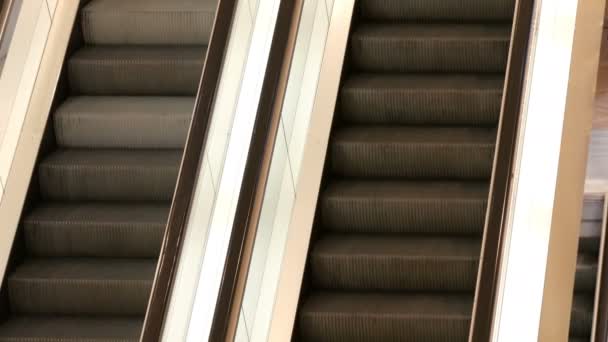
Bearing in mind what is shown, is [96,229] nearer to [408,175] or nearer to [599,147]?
[408,175]

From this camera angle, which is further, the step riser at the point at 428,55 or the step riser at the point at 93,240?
the step riser at the point at 428,55

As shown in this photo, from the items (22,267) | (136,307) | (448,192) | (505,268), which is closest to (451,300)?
(448,192)

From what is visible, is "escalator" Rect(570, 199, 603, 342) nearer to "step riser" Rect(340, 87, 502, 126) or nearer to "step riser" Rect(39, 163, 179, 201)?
"step riser" Rect(340, 87, 502, 126)

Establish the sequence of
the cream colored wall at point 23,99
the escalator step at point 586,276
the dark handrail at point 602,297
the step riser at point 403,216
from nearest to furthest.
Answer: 1. the cream colored wall at point 23,99
2. the step riser at point 403,216
3. the dark handrail at point 602,297
4. the escalator step at point 586,276

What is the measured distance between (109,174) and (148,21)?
0.95 m

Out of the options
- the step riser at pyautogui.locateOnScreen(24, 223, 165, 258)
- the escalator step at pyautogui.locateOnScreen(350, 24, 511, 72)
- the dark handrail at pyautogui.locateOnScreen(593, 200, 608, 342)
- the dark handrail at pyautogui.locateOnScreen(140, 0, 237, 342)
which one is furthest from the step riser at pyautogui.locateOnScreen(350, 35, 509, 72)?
the dark handrail at pyautogui.locateOnScreen(593, 200, 608, 342)

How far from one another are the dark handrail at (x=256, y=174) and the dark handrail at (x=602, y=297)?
16.1ft

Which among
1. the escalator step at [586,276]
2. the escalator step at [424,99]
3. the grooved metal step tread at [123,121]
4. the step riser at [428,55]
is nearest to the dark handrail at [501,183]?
the escalator step at [424,99]

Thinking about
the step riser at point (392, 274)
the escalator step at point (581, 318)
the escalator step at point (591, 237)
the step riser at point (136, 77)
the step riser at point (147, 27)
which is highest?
the step riser at point (147, 27)

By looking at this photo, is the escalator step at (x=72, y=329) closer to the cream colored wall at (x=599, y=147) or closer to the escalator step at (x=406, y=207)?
the escalator step at (x=406, y=207)

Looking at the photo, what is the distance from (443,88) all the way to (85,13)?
6.60ft

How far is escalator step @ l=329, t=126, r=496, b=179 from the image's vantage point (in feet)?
19.3

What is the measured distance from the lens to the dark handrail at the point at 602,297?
9.00m

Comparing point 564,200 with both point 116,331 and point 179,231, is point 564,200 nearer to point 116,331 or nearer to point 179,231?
point 179,231
